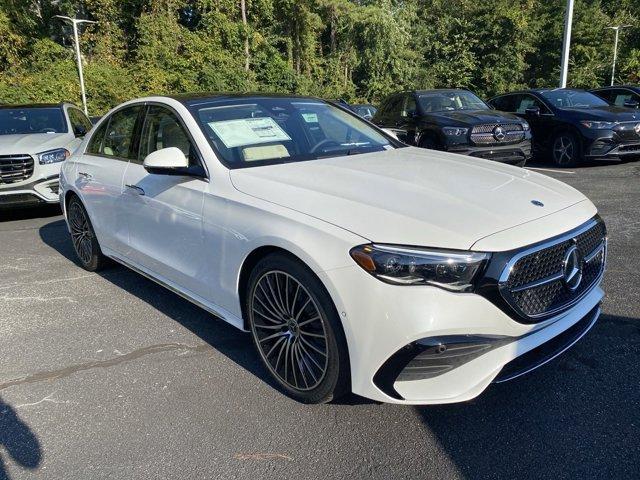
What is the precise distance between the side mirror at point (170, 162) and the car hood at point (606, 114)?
891 centimetres

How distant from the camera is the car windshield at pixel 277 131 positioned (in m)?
3.45

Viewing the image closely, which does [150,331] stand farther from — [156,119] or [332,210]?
[332,210]

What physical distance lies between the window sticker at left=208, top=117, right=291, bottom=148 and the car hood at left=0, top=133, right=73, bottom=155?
16.4 feet

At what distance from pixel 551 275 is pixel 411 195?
0.75 meters

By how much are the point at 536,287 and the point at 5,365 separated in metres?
3.20

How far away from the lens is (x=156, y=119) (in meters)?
4.04

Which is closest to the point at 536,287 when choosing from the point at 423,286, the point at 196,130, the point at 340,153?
the point at 423,286

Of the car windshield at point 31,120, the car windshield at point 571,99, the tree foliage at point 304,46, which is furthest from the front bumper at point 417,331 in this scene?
the tree foliage at point 304,46

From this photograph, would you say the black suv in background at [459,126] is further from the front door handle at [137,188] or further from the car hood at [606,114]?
the front door handle at [137,188]

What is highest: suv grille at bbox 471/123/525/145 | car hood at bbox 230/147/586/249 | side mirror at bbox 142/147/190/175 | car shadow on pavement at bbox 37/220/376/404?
side mirror at bbox 142/147/190/175

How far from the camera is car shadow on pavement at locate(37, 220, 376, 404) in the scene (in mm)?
3328

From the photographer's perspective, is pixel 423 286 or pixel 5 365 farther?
pixel 5 365

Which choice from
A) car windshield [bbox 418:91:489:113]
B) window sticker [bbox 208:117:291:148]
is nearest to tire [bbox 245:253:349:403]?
window sticker [bbox 208:117:291:148]

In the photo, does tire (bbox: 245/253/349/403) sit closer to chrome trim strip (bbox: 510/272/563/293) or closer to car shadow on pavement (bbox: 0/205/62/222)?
chrome trim strip (bbox: 510/272/563/293)
